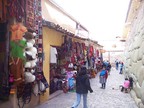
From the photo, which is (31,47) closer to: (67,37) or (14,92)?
(14,92)

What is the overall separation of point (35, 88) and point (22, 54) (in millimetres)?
1717

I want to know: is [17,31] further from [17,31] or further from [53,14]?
[53,14]

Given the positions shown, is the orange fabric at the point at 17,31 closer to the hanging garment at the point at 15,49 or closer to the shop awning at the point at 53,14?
the hanging garment at the point at 15,49

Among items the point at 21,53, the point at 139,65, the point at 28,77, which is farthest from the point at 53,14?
the point at 21,53

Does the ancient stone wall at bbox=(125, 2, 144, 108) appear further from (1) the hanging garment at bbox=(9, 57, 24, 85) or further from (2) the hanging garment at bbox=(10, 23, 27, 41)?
(2) the hanging garment at bbox=(10, 23, 27, 41)

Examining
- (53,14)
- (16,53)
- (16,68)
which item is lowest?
(16,68)

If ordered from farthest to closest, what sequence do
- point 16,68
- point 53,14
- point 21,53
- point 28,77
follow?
point 53,14 → point 28,77 → point 21,53 → point 16,68

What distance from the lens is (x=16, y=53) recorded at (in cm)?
612

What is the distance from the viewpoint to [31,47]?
6.82m

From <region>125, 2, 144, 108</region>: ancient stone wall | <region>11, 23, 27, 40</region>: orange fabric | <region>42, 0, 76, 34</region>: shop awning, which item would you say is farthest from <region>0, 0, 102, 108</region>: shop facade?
<region>125, 2, 144, 108</region>: ancient stone wall

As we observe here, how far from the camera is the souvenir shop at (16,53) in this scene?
19.5 feet

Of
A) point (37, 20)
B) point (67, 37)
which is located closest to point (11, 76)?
point (37, 20)

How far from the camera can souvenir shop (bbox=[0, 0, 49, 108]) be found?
595cm

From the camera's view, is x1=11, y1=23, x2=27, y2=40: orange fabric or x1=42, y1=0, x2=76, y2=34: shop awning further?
x1=42, y1=0, x2=76, y2=34: shop awning
